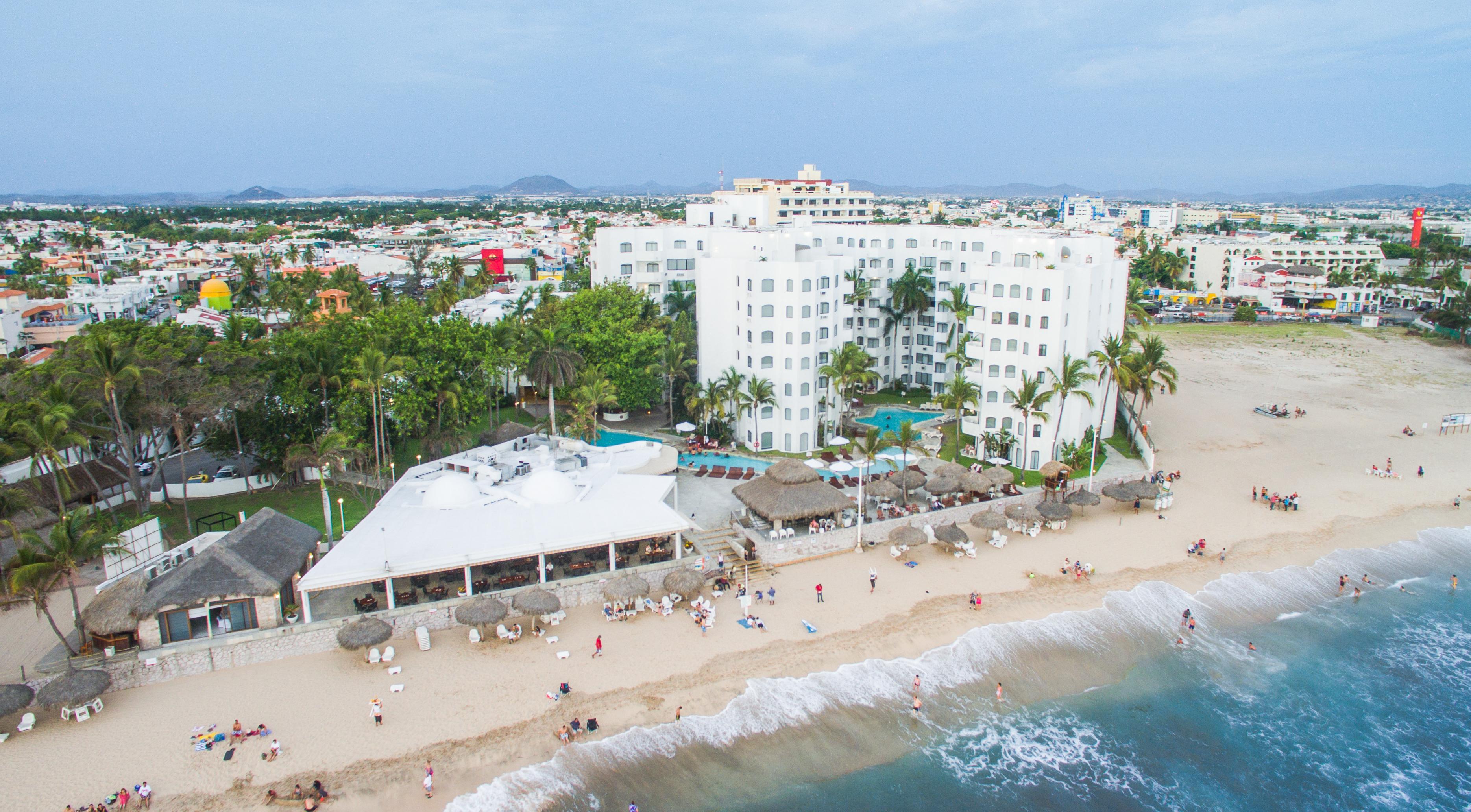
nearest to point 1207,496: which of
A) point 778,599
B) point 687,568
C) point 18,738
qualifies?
point 778,599

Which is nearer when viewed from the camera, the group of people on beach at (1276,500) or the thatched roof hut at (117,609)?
the thatched roof hut at (117,609)

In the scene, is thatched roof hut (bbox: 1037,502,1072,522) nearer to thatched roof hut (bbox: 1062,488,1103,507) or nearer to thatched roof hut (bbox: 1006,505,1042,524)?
thatched roof hut (bbox: 1006,505,1042,524)

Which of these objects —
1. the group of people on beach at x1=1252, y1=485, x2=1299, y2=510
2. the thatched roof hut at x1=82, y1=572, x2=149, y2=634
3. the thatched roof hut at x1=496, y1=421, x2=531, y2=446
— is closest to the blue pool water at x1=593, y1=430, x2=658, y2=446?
the thatched roof hut at x1=496, y1=421, x2=531, y2=446

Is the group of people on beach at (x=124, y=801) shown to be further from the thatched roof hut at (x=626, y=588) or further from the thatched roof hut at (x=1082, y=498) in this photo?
the thatched roof hut at (x=1082, y=498)

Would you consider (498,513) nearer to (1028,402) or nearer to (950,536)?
(950,536)

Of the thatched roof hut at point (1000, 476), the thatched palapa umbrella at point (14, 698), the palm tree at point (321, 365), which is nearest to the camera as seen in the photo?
the thatched palapa umbrella at point (14, 698)

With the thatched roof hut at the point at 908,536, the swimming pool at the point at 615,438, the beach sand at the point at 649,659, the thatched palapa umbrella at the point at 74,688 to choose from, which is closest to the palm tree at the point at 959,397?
the beach sand at the point at 649,659

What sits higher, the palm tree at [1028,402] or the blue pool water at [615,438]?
the palm tree at [1028,402]
